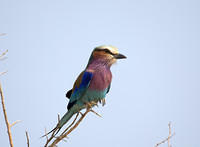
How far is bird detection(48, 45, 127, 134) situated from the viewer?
175 inches

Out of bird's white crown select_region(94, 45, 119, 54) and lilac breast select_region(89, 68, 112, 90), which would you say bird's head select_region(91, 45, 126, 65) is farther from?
lilac breast select_region(89, 68, 112, 90)

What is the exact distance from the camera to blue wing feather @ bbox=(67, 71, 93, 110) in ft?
14.6

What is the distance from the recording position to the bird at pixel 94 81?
4449 mm

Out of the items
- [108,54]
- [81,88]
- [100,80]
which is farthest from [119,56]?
[81,88]

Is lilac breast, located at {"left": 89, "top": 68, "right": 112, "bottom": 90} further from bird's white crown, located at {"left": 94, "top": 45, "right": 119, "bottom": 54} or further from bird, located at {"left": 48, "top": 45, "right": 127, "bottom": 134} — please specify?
bird's white crown, located at {"left": 94, "top": 45, "right": 119, "bottom": 54}

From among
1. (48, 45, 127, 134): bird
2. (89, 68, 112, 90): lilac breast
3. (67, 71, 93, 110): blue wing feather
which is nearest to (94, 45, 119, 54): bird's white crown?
(48, 45, 127, 134): bird

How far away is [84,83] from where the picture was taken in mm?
4484

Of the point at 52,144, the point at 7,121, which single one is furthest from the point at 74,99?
the point at 7,121

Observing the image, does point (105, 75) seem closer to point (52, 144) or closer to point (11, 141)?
point (52, 144)

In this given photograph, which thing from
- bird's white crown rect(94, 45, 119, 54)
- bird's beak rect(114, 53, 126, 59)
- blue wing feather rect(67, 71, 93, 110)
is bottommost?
blue wing feather rect(67, 71, 93, 110)

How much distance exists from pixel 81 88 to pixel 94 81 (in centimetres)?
25

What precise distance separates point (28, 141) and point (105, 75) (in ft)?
5.94

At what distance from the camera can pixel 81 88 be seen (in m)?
4.55

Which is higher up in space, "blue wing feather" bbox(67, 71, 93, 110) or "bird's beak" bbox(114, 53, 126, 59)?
"bird's beak" bbox(114, 53, 126, 59)
